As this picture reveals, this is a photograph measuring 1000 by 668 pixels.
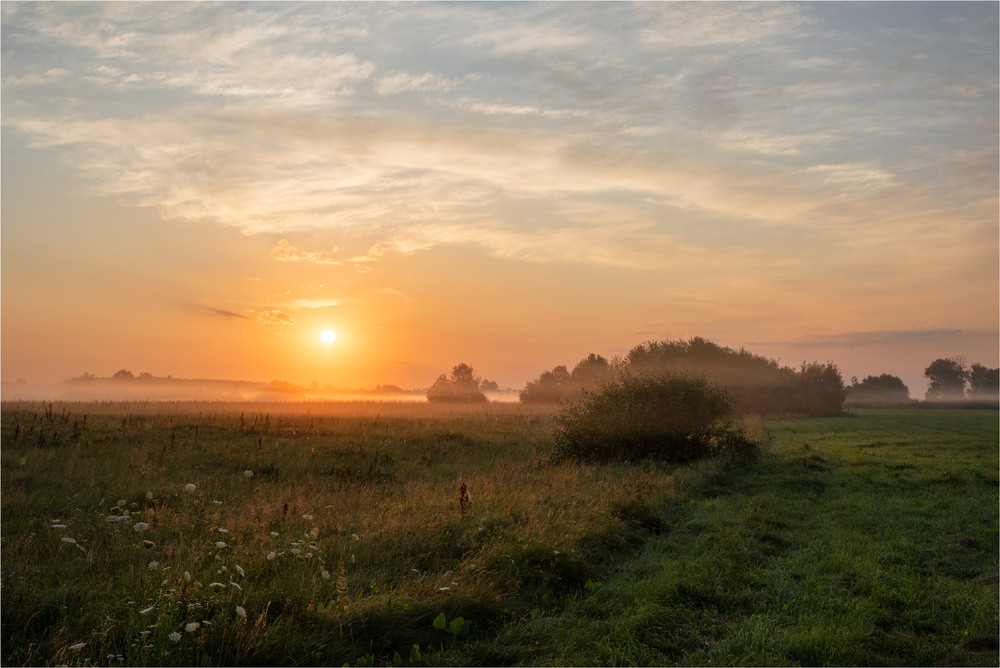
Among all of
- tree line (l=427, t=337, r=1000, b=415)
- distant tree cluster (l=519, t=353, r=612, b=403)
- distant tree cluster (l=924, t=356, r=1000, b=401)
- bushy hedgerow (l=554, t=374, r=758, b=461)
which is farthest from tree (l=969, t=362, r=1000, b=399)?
bushy hedgerow (l=554, t=374, r=758, b=461)

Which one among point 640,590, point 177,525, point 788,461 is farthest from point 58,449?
point 788,461

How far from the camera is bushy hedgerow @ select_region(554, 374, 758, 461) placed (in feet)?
80.2

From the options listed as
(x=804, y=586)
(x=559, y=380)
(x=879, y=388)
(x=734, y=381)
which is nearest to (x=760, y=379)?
(x=734, y=381)

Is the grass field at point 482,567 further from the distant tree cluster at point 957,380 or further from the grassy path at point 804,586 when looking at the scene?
the distant tree cluster at point 957,380

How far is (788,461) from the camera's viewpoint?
2323cm

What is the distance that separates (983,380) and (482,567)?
7838 inches

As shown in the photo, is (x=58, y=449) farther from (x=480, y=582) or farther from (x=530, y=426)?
(x=530, y=426)

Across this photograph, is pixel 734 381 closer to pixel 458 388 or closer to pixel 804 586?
pixel 458 388

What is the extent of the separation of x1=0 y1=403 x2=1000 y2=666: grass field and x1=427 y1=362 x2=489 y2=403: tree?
283 feet

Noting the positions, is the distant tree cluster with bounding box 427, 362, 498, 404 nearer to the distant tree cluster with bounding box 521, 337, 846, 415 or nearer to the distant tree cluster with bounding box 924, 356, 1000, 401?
the distant tree cluster with bounding box 521, 337, 846, 415

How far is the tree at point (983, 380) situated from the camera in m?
159

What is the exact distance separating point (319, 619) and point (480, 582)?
2040 mm

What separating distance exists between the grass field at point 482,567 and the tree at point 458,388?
8631 cm

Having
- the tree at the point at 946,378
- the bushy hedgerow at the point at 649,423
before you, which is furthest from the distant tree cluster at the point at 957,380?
the bushy hedgerow at the point at 649,423
